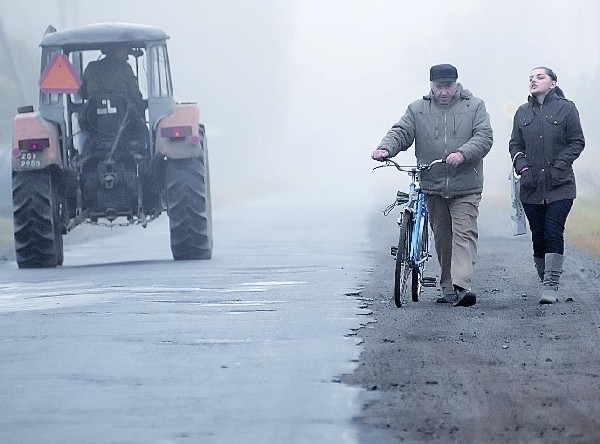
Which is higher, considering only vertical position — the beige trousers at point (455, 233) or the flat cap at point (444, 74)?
the flat cap at point (444, 74)

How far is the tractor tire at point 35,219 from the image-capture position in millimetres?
18156

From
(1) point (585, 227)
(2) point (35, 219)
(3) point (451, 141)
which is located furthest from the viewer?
(1) point (585, 227)

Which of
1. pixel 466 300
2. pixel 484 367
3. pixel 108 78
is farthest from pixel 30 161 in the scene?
pixel 484 367

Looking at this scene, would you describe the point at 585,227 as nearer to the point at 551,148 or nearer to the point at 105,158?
the point at 105,158

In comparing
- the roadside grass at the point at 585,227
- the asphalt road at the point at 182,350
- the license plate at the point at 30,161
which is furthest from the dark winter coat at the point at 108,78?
the roadside grass at the point at 585,227

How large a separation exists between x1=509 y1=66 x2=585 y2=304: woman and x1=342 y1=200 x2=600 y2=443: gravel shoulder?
0.49 metres

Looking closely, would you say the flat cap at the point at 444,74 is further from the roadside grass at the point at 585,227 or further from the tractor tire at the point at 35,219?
the tractor tire at the point at 35,219

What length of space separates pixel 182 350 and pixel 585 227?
15.4 m

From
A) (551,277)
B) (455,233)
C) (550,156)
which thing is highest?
(550,156)

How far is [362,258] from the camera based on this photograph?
1862 cm

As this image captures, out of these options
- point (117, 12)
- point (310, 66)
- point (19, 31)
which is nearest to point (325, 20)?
point (310, 66)

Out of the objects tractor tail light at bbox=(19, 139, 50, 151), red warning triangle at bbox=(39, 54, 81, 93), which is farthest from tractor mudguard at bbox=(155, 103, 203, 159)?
tractor tail light at bbox=(19, 139, 50, 151)

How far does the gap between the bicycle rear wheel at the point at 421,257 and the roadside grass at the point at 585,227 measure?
5585 mm

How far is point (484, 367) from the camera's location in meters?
8.94
